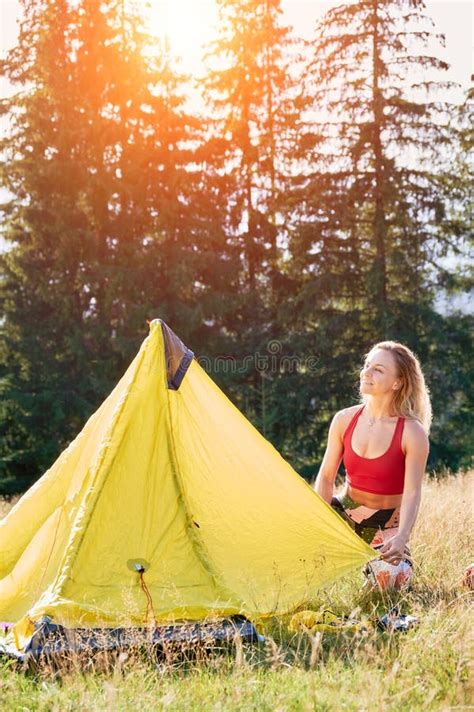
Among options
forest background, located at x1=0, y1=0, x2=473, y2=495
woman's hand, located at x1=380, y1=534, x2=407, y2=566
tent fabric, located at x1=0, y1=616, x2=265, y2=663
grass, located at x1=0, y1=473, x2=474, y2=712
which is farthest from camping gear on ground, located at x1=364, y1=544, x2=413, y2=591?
forest background, located at x1=0, y1=0, x2=473, y2=495

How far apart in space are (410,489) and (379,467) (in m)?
0.28

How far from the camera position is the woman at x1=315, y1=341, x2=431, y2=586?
15.2 ft

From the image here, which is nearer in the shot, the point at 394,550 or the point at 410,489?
the point at 394,550

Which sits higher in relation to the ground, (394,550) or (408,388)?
(408,388)

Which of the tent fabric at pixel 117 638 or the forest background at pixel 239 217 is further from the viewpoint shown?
the forest background at pixel 239 217

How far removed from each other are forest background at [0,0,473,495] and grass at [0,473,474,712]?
13396 mm

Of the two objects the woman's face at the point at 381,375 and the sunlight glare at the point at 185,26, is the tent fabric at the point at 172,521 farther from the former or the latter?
the sunlight glare at the point at 185,26

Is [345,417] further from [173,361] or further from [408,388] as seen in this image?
[173,361]

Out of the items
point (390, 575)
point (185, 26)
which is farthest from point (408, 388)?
point (185, 26)

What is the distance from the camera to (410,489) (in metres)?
4.46

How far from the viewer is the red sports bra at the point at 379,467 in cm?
463

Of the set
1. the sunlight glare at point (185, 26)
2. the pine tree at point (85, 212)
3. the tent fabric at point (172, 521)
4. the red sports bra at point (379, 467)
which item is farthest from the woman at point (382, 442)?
the sunlight glare at point (185, 26)

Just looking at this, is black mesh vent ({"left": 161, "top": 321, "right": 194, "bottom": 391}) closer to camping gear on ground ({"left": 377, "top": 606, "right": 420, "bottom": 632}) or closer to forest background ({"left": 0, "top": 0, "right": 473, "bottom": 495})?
camping gear on ground ({"left": 377, "top": 606, "right": 420, "bottom": 632})

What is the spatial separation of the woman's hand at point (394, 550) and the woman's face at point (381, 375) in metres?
0.89
